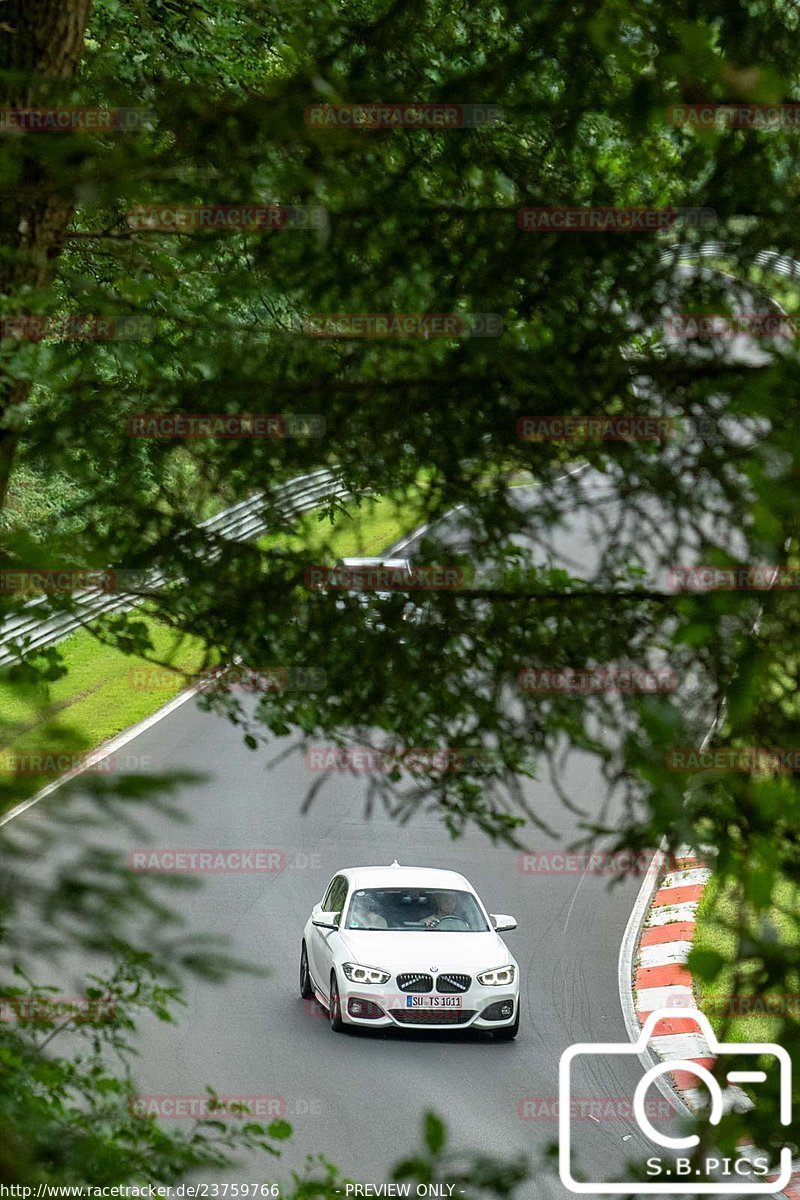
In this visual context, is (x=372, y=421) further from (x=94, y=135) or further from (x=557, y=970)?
(x=557, y=970)

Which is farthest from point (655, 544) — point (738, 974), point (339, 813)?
point (339, 813)

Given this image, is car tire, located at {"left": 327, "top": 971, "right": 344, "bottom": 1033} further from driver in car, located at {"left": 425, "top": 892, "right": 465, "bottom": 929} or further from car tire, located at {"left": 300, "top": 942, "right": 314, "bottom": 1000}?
driver in car, located at {"left": 425, "top": 892, "right": 465, "bottom": 929}

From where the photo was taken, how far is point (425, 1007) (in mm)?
11758

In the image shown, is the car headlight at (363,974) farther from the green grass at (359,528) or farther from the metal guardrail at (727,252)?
the metal guardrail at (727,252)

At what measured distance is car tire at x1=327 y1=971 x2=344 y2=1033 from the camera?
11594 millimetres

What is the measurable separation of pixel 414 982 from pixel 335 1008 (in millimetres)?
796

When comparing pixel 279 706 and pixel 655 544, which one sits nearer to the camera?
pixel 655 544

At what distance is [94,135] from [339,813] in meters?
14.4

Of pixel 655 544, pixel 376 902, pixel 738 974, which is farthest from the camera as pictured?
pixel 376 902

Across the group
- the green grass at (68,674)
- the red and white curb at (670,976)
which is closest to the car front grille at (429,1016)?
the red and white curb at (670,976)

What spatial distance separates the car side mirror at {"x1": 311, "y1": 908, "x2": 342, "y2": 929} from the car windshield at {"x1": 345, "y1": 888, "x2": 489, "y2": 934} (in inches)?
4.9

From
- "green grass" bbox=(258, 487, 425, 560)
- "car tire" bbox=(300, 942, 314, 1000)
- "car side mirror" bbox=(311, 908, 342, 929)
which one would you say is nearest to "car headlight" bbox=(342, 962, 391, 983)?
"car side mirror" bbox=(311, 908, 342, 929)

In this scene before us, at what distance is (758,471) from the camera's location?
2318 millimetres

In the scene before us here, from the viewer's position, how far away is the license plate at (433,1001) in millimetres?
11688
